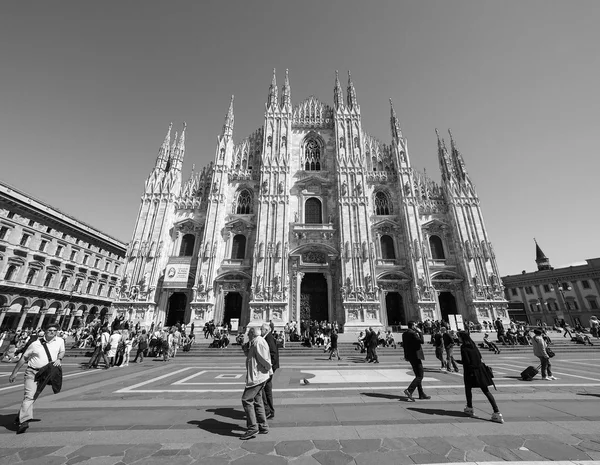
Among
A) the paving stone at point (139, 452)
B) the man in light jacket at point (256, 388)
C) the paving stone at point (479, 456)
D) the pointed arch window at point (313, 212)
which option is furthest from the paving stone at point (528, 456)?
the pointed arch window at point (313, 212)

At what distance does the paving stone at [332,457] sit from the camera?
3.03 m

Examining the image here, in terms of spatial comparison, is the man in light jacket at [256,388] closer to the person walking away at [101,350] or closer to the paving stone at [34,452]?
the paving stone at [34,452]

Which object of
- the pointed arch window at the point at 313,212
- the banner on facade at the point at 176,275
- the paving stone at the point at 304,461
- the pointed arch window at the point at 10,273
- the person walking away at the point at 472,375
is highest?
the pointed arch window at the point at 313,212

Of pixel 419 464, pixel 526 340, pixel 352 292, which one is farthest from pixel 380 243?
pixel 419 464

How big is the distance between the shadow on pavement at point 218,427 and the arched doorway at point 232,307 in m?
19.8

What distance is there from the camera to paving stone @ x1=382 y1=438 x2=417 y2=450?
341cm

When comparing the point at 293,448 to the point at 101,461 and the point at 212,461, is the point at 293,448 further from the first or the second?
the point at 101,461

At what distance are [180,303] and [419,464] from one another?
24.3 meters

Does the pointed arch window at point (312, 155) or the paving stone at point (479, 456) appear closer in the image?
the paving stone at point (479, 456)

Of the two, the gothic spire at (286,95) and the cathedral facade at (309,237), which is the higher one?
the gothic spire at (286,95)

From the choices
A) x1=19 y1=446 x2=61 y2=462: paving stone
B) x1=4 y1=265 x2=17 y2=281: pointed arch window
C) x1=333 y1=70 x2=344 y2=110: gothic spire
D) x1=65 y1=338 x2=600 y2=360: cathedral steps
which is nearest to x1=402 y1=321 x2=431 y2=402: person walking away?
x1=19 y1=446 x2=61 y2=462: paving stone

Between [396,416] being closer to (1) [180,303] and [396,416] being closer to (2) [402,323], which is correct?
(2) [402,323]

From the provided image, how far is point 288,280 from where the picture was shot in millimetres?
23578

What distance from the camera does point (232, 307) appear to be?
23.5m
